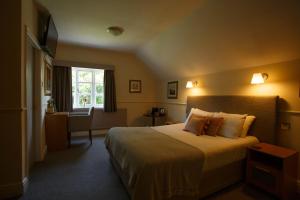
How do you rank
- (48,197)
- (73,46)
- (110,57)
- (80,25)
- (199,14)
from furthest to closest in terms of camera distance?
1. (110,57)
2. (73,46)
3. (80,25)
4. (199,14)
5. (48,197)

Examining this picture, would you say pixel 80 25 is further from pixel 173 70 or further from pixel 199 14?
pixel 173 70

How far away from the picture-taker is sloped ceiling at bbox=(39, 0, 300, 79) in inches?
85.6

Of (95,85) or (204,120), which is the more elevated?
(95,85)

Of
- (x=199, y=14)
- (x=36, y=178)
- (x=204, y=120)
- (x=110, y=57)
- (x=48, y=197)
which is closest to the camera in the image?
(x=48, y=197)

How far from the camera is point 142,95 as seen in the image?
5809 millimetres

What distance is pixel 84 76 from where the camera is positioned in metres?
5.23

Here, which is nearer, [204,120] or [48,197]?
[48,197]

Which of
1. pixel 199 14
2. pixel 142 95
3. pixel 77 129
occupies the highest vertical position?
pixel 199 14

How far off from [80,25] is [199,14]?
224 cm

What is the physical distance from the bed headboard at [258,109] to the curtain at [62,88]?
12.3 ft

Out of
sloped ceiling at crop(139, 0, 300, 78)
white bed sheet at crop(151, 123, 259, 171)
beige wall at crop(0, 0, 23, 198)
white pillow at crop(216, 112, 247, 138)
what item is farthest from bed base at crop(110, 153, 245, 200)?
sloped ceiling at crop(139, 0, 300, 78)

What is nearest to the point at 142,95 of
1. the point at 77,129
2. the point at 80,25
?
the point at 77,129

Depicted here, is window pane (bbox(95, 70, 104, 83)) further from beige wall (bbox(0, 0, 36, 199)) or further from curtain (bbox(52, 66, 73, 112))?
beige wall (bbox(0, 0, 36, 199))

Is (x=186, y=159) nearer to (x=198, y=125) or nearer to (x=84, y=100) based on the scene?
(x=198, y=125)
